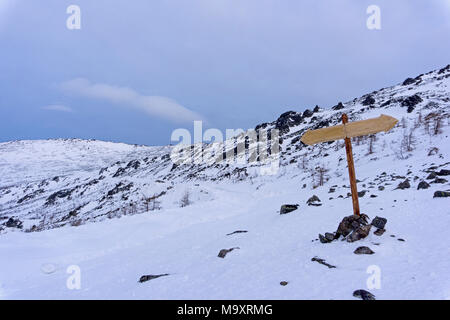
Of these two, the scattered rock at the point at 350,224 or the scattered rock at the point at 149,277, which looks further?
the scattered rock at the point at 350,224

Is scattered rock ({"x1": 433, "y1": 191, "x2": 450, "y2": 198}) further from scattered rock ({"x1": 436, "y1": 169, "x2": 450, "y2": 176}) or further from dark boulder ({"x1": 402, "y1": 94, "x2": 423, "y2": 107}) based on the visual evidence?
dark boulder ({"x1": 402, "y1": 94, "x2": 423, "y2": 107})

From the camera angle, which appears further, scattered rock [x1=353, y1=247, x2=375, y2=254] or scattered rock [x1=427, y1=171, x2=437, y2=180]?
scattered rock [x1=427, y1=171, x2=437, y2=180]

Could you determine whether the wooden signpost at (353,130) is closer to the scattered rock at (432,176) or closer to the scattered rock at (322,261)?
the scattered rock at (322,261)

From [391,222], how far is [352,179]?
1.74m

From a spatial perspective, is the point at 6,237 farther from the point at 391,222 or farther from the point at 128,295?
the point at 391,222

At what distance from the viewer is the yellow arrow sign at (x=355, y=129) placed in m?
4.96

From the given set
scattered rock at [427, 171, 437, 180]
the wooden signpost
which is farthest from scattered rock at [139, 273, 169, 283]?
scattered rock at [427, 171, 437, 180]

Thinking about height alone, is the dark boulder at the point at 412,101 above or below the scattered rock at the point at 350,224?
above

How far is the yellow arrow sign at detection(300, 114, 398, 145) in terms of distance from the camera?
16.3 ft

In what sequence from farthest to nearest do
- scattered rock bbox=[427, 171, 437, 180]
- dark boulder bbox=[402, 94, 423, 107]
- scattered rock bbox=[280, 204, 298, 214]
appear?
dark boulder bbox=[402, 94, 423, 107]
scattered rock bbox=[280, 204, 298, 214]
scattered rock bbox=[427, 171, 437, 180]

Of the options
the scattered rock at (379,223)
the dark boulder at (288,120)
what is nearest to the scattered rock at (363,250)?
the scattered rock at (379,223)
